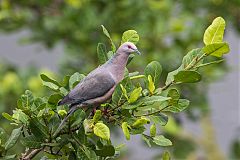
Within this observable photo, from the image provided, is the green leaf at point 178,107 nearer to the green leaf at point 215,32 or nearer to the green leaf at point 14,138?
the green leaf at point 215,32

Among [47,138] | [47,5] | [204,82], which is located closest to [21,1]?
[47,5]

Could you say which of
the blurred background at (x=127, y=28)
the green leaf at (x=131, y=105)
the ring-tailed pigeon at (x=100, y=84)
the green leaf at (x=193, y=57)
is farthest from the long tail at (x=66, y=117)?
the blurred background at (x=127, y=28)

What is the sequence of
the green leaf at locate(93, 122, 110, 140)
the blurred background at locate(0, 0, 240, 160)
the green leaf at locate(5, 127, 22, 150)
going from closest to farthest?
the green leaf at locate(93, 122, 110, 140), the green leaf at locate(5, 127, 22, 150), the blurred background at locate(0, 0, 240, 160)

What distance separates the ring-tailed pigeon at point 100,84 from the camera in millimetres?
1284

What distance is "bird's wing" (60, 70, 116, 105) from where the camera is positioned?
4.23ft

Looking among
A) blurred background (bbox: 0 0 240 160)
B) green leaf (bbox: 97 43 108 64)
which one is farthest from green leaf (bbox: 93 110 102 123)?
blurred background (bbox: 0 0 240 160)

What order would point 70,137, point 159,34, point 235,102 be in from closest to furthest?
point 70,137
point 159,34
point 235,102

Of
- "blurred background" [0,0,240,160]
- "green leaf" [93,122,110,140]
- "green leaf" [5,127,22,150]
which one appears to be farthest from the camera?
"blurred background" [0,0,240,160]

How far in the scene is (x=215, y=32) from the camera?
1.25 metres

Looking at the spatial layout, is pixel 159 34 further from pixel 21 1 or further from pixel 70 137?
pixel 70 137

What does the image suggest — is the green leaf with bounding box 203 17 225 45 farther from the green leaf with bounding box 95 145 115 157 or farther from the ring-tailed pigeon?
the green leaf with bounding box 95 145 115 157

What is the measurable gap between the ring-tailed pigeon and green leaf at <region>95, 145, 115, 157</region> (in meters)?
0.09

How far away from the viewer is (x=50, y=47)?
3193 millimetres

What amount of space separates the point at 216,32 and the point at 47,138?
0.36m
